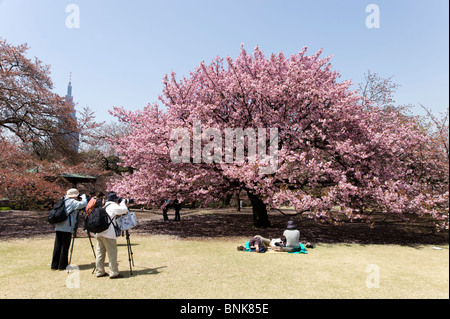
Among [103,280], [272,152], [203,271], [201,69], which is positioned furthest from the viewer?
[201,69]

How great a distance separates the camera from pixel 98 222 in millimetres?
6539

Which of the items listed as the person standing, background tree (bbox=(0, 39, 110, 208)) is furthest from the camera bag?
background tree (bbox=(0, 39, 110, 208))

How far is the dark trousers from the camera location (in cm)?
762

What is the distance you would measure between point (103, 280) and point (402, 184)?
42.1 ft

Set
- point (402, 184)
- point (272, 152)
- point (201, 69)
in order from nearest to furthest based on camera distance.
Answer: point (402, 184), point (272, 152), point (201, 69)

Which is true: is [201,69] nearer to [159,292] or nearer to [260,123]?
[260,123]

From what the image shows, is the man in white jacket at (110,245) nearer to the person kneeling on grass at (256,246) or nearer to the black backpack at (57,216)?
the black backpack at (57,216)

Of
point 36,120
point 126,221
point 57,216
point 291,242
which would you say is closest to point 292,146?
point 291,242

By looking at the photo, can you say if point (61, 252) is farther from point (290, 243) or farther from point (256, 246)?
point (290, 243)

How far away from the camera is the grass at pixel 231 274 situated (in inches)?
226

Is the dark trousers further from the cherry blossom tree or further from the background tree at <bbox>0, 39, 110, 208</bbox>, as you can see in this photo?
the background tree at <bbox>0, 39, 110, 208</bbox>

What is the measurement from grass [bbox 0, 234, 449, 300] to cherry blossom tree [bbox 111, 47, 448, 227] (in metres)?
3.02
